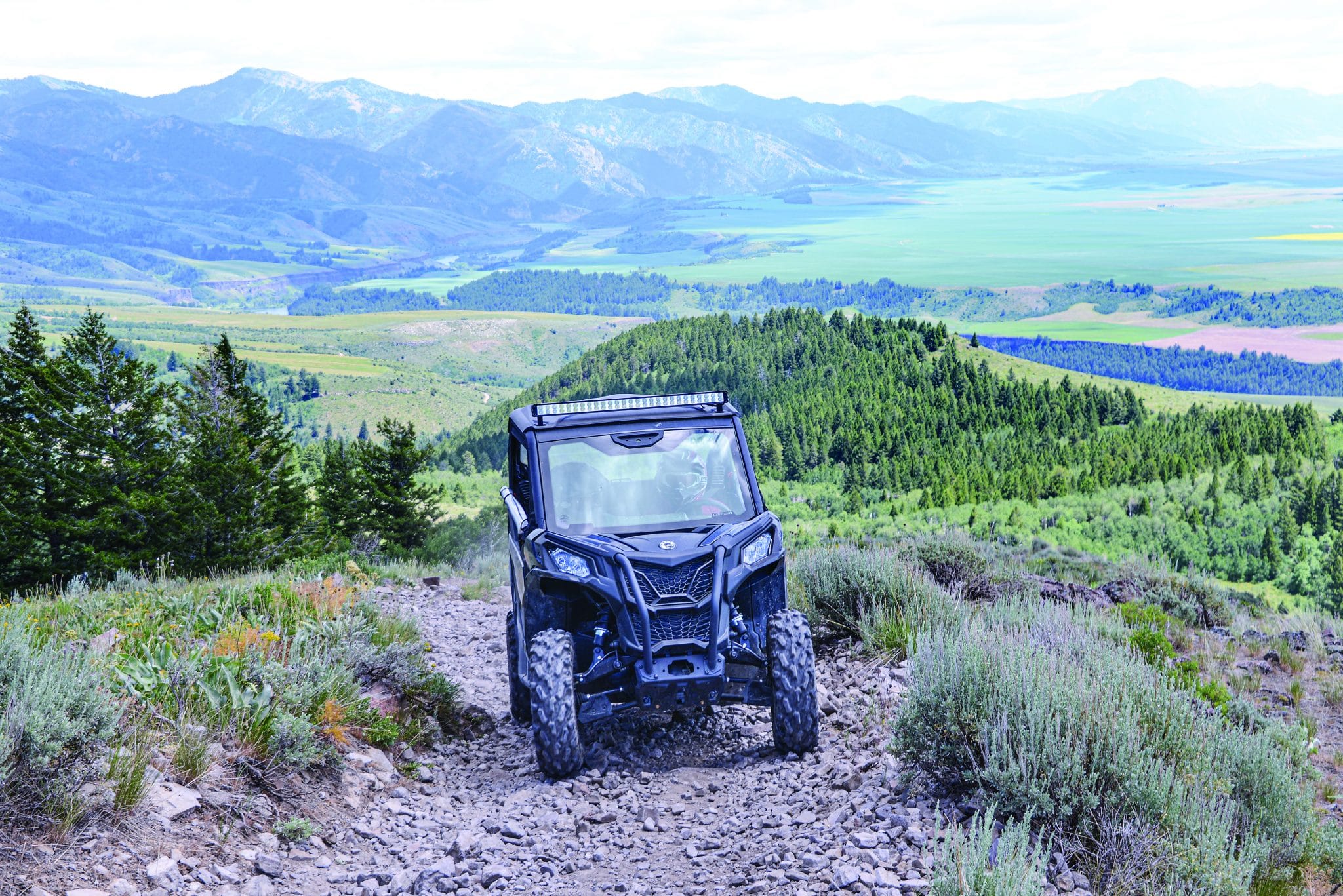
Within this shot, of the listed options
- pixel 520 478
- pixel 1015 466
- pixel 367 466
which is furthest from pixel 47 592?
pixel 1015 466

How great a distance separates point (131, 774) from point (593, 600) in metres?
2.91

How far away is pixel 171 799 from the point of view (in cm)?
520

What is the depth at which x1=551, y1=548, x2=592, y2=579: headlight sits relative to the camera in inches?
256

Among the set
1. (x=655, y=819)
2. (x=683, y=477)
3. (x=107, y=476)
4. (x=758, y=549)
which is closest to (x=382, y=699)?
(x=655, y=819)

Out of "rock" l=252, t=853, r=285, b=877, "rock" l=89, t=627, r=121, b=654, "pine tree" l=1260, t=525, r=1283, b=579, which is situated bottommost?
"pine tree" l=1260, t=525, r=1283, b=579

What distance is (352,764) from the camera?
6.50 metres

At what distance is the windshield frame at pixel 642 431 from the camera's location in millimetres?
6805

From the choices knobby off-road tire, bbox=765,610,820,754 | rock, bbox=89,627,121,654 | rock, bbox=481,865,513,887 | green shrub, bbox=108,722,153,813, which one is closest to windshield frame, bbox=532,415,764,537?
knobby off-road tire, bbox=765,610,820,754

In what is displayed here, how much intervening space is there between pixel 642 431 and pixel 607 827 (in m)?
2.77

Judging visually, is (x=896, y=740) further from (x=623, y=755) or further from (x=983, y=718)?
(x=623, y=755)

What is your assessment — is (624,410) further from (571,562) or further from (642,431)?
(571,562)

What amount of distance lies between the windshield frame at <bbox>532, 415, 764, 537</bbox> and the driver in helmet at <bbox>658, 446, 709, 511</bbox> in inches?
7.5

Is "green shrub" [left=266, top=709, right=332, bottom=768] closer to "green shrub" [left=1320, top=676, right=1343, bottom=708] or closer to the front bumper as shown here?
the front bumper

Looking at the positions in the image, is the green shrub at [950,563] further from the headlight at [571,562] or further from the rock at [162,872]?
the rock at [162,872]
